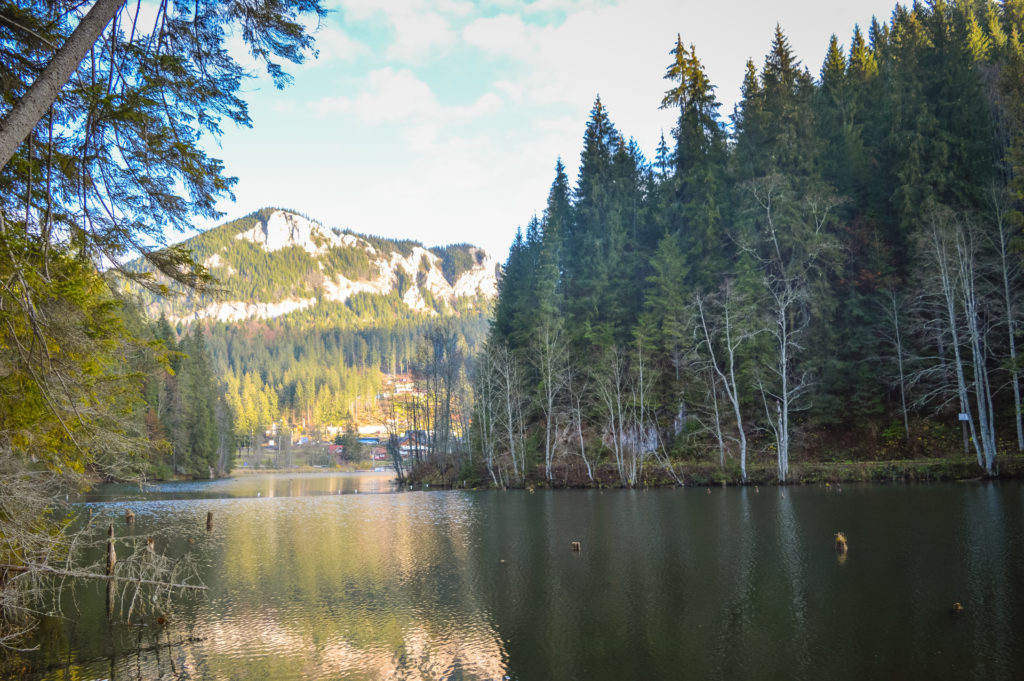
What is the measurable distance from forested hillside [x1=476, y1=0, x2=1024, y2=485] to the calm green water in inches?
511

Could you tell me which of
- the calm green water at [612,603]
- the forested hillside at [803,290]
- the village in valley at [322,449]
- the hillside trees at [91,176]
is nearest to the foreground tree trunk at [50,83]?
the hillside trees at [91,176]

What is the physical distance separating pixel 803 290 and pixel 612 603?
3049 centimetres

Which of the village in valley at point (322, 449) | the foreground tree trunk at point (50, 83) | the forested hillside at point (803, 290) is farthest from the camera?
the village in valley at point (322, 449)

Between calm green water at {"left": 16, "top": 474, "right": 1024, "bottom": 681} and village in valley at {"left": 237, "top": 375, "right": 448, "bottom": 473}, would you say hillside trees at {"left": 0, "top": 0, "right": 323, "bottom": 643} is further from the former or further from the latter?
village in valley at {"left": 237, "top": 375, "right": 448, "bottom": 473}

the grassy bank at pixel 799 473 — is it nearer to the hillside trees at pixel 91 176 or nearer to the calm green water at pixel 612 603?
the calm green water at pixel 612 603

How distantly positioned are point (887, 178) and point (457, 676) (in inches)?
1743

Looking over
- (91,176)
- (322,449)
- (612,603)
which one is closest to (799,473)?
(612,603)

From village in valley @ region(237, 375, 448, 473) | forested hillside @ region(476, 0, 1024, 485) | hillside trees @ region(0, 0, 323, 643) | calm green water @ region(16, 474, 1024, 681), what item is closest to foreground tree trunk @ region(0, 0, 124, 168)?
hillside trees @ region(0, 0, 323, 643)

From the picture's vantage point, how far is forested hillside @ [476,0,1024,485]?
3275 centimetres

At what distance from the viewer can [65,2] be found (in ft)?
24.7

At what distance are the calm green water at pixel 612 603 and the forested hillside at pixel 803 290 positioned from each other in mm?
12968

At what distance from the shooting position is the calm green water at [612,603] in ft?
30.1

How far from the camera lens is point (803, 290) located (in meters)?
36.7

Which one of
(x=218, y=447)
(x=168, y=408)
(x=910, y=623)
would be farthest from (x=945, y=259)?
(x=218, y=447)
